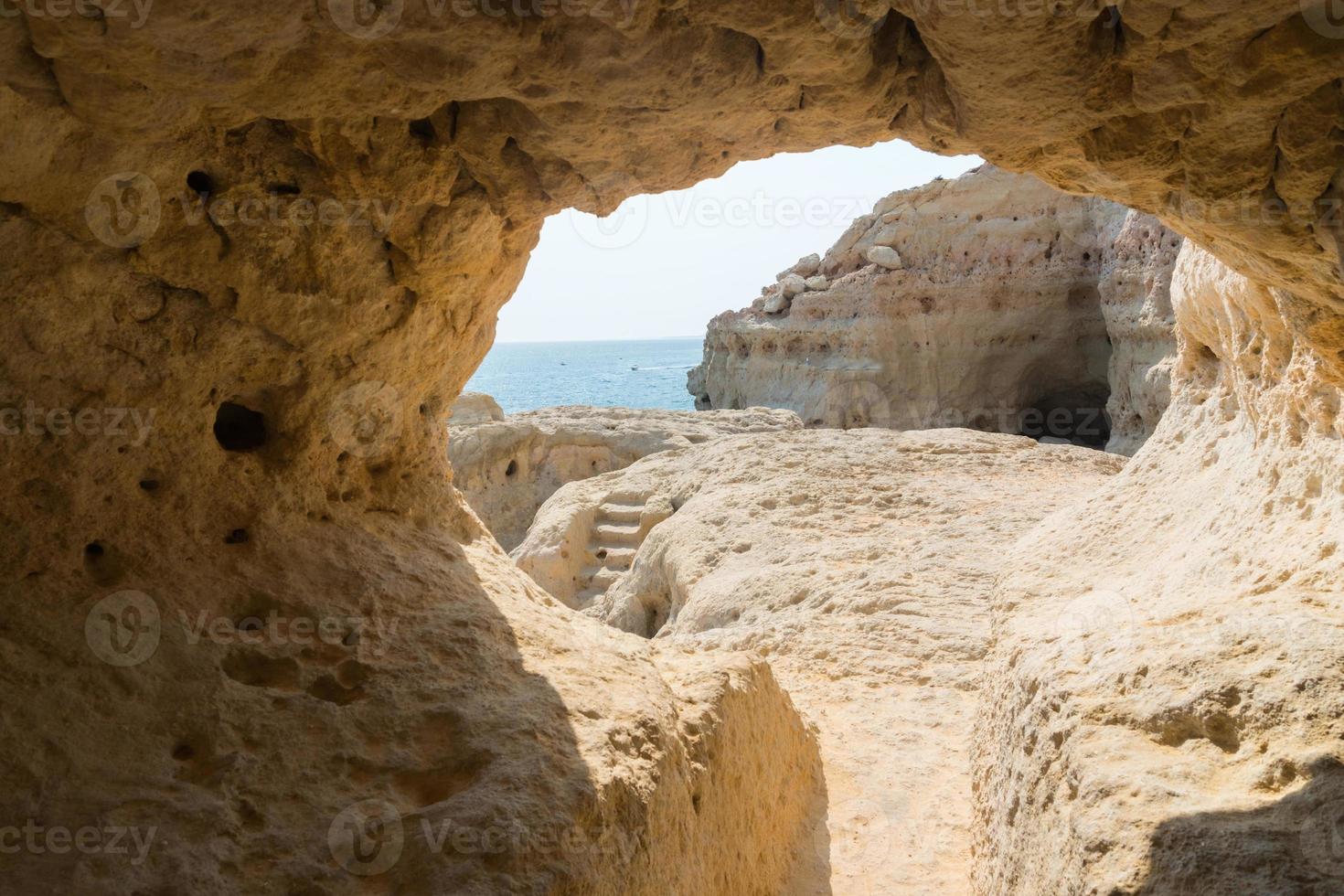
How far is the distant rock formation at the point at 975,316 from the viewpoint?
1681 centimetres

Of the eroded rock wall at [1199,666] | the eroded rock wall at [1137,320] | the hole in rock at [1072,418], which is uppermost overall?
the eroded rock wall at [1137,320]

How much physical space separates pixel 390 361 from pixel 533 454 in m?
10.3

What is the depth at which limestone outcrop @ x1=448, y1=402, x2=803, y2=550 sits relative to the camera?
1305 cm

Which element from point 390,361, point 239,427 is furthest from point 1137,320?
point 239,427

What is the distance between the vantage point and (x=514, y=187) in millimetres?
2949

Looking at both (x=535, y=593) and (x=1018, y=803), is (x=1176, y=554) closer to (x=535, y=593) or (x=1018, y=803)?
(x=1018, y=803)

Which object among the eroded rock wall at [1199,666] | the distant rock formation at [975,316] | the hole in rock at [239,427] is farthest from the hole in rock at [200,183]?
the distant rock formation at [975,316]

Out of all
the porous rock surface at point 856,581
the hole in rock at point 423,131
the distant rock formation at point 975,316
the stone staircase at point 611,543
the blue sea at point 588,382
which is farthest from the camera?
the blue sea at point 588,382

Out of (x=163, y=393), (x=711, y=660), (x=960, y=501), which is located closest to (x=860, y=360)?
(x=960, y=501)

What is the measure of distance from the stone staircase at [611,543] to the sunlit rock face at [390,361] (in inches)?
203

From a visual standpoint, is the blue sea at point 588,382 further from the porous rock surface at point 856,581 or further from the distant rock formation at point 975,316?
the porous rock surface at point 856,581

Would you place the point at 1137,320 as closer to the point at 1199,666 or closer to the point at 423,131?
the point at 1199,666

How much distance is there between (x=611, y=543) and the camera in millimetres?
8906

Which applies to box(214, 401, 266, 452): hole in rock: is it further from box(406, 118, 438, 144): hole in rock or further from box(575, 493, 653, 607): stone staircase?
box(575, 493, 653, 607): stone staircase
